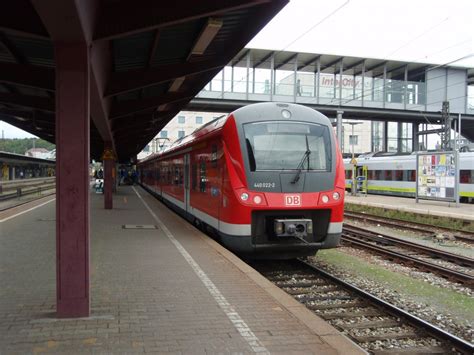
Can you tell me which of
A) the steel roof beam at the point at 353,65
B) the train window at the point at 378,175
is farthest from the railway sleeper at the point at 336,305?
the steel roof beam at the point at 353,65

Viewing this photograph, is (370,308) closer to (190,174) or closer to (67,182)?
(67,182)

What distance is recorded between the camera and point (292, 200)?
8078mm

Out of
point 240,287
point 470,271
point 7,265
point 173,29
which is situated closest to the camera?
point 240,287

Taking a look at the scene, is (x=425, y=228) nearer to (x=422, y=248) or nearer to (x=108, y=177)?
(x=422, y=248)

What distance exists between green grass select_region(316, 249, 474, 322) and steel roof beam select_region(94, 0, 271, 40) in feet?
15.7

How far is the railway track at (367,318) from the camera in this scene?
491 cm

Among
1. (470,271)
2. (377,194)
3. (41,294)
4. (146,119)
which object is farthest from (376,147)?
(41,294)

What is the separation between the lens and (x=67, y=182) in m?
4.62

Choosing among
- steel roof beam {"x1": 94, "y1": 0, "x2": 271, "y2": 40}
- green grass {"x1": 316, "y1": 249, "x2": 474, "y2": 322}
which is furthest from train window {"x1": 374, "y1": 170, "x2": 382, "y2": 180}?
steel roof beam {"x1": 94, "y1": 0, "x2": 271, "y2": 40}

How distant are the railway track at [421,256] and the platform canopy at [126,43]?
541 centimetres

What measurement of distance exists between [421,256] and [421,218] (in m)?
7.95

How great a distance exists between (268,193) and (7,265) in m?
4.32

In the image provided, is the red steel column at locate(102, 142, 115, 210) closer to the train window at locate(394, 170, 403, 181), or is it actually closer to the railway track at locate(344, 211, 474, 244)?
the railway track at locate(344, 211, 474, 244)

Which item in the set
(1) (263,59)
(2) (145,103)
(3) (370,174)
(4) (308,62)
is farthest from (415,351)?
(4) (308,62)
